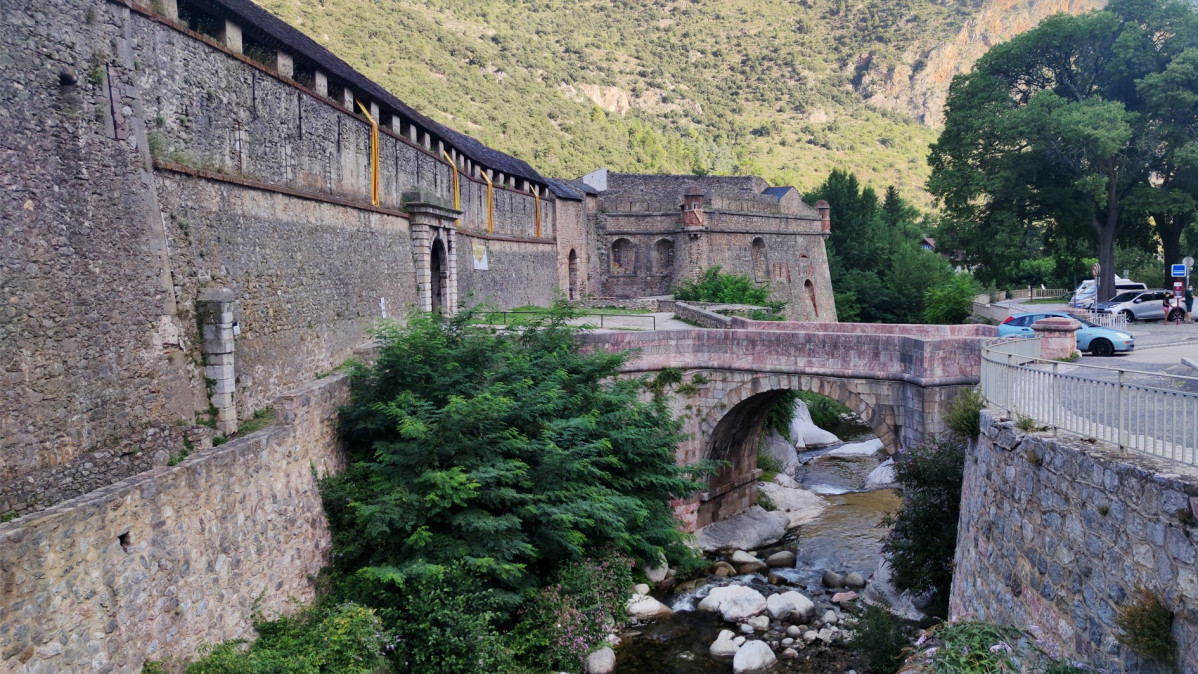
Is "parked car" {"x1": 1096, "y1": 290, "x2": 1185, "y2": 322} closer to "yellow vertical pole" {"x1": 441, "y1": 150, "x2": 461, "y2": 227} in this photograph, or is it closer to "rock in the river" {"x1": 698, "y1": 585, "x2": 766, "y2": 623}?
"rock in the river" {"x1": 698, "y1": 585, "x2": 766, "y2": 623}

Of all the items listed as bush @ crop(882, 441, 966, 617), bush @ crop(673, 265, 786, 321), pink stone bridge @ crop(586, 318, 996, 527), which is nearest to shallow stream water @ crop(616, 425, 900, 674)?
bush @ crop(882, 441, 966, 617)

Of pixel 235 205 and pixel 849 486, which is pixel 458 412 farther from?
pixel 849 486

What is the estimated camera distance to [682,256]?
40906 mm

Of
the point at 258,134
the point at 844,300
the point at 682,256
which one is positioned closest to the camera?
the point at 258,134

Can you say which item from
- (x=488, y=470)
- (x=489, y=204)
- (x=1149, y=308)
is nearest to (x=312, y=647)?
(x=488, y=470)

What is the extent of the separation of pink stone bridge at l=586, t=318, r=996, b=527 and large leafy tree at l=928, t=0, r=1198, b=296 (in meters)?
12.5

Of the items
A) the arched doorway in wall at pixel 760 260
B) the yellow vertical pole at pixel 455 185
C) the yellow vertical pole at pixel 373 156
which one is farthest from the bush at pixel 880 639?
the arched doorway in wall at pixel 760 260

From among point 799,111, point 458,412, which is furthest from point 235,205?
point 799,111

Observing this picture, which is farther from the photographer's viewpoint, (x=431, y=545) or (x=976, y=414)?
(x=431, y=545)

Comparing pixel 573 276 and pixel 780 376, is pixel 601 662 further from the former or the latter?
pixel 573 276

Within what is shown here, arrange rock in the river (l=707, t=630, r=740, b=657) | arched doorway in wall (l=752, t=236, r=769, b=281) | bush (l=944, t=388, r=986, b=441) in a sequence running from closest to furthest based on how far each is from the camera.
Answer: bush (l=944, t=388, r=986, b=441) → rock in the river (l=707, t=630, r=740, b=657) → arched doorway in wall (l=752, t=236, r=769, b=281)

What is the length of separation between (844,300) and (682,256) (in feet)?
46.3

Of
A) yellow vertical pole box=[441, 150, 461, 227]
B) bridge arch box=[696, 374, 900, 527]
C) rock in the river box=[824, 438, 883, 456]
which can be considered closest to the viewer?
bridge arch box=[696, 374, 900, 527]

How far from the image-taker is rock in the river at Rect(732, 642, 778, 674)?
12602 mm
